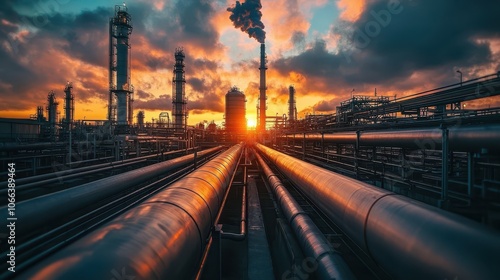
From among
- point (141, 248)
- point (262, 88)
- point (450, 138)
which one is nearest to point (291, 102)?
point (262, 88)

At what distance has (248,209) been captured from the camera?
926cm

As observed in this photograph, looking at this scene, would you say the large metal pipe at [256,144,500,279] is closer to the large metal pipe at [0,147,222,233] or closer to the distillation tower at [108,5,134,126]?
the large metal pipe at [0,147,222,233]

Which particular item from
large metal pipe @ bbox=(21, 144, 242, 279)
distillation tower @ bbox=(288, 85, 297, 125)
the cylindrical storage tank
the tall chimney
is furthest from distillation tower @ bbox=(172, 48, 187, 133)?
large metal pipe @ bbox=(21, 144, 242, 279)

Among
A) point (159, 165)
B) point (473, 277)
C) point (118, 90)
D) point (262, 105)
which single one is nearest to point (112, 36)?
point (118, 90)

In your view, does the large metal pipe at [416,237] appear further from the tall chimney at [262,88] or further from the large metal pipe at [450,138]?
the tall chimney at [262,88]

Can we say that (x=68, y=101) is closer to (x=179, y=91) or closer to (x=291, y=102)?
(x=179, y=91)

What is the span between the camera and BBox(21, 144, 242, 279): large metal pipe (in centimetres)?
162

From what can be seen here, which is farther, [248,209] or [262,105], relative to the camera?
[262,105]

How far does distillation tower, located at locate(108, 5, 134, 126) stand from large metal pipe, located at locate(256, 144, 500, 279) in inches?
1038

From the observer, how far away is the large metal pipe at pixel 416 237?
1784 millimetres

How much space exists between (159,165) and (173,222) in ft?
18.2

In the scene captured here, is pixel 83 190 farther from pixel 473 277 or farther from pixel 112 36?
pixel 112 36

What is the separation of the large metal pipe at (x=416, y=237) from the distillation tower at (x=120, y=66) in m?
26.4

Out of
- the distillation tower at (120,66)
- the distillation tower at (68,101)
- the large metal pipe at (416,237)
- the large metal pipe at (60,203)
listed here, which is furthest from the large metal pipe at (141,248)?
the distillation tower at (68,101)
